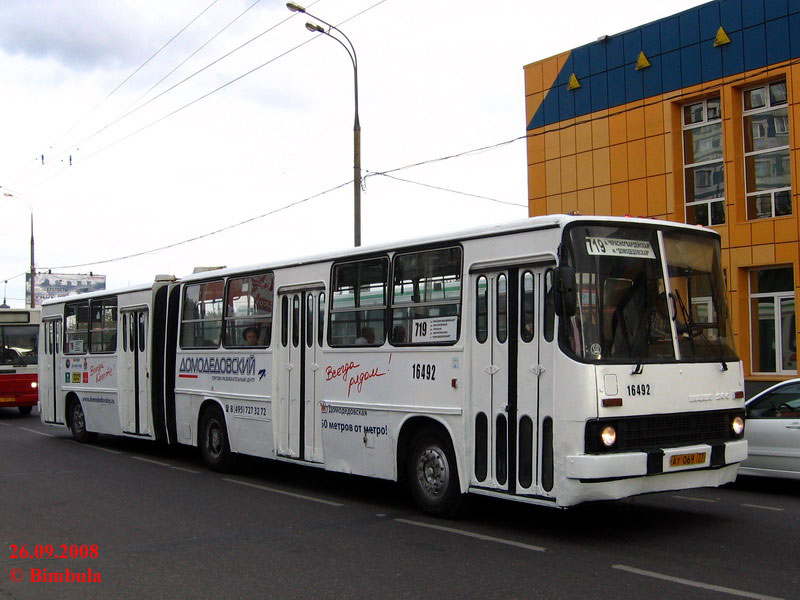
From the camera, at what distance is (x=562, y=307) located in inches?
287

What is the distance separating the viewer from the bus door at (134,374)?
589 inches

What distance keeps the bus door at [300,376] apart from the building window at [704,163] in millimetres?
12919

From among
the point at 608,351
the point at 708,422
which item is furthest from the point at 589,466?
the point at 708,422

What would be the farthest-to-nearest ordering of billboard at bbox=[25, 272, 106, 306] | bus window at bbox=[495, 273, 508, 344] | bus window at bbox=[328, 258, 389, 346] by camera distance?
1. billboard at bbox=[25, 272, 106, 306]
2. bus window at bbox=[328, 258, 389, 346]
3. bus window at bbox=[495, 273, 508, 344]

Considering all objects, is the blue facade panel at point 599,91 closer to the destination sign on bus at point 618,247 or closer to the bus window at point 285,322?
the bus window at point 285,322

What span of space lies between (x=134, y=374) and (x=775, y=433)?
10485 millimetres

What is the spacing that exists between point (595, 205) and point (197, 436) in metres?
13.5

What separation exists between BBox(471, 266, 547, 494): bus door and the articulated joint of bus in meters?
0.61

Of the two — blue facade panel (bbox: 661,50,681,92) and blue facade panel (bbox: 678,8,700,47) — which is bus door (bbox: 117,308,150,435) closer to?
blue facade panel (bbox: 661,50,681,92)

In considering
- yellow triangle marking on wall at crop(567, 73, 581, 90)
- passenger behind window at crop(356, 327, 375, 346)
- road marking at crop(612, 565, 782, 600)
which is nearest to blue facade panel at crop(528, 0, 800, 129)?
yellow triangle marking on wall at crop(567, 73, 581, 90)

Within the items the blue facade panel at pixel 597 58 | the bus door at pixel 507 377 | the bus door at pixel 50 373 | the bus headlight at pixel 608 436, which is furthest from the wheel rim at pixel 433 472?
the blue facade panel at pixel 597 58

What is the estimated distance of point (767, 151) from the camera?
1981 centimetres

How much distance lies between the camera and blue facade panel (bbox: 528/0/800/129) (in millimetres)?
19141

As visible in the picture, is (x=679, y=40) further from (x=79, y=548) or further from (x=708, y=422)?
(x=79, y=548)
